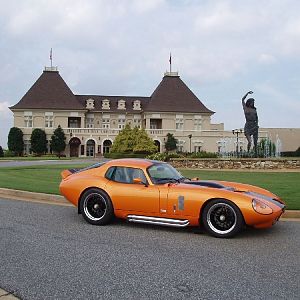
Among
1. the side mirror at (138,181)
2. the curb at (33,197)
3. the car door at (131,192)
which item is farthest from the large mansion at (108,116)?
the side mirror at (138,181)

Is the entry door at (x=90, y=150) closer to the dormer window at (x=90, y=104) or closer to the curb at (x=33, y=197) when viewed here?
the dormer window at (x=90, y=104)

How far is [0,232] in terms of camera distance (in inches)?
281

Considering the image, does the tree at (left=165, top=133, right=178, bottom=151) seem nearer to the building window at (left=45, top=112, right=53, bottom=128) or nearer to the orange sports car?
the building window at (left=45, top=112, right=53, bottom=128)

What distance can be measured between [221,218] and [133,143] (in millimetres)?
51247

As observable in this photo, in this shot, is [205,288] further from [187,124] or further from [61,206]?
[187,124]

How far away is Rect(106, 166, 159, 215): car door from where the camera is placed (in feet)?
24.5

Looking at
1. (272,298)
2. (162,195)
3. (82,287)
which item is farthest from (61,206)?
(272,298)

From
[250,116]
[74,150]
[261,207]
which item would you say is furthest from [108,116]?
[261,207]

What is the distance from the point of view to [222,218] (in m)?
7.01

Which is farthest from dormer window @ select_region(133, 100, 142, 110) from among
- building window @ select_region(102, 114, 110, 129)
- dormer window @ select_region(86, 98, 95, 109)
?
dormer window @ select_region(86, 98, 95, 109)

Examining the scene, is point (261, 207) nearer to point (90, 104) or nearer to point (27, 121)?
point (27, 121)

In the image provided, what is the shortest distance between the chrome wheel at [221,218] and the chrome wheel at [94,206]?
214 centimetres

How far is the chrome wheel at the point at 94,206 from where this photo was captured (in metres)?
8.05

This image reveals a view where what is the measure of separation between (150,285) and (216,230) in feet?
9.17
